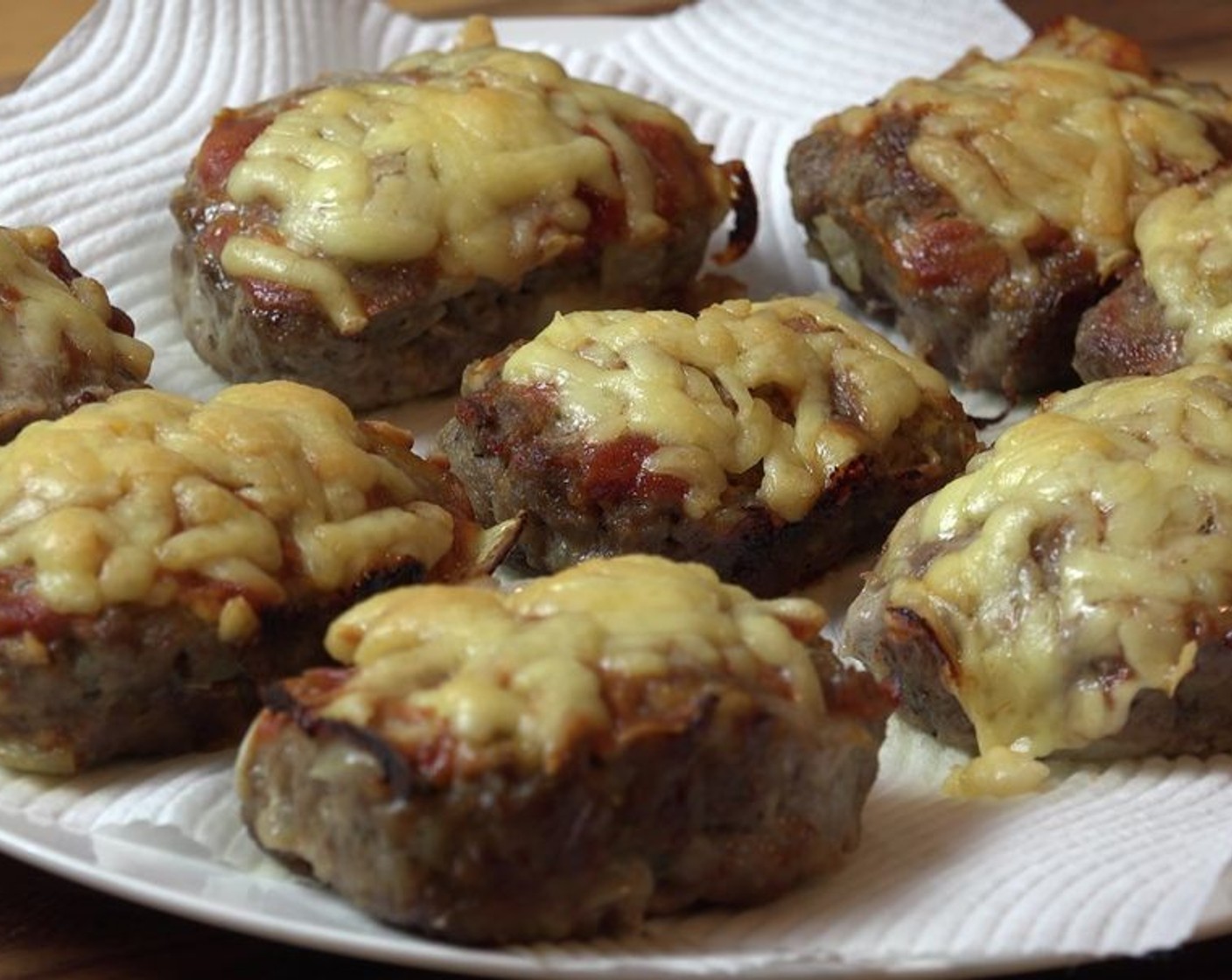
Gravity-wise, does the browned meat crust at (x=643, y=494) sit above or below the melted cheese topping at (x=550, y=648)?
below

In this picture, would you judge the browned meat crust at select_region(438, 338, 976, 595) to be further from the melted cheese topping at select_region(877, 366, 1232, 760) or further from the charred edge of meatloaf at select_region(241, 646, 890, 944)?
the charred edge of meatloaf at select_region(241, 646, 890, 944)

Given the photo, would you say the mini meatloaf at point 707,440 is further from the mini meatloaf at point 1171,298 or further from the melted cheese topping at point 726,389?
the mini meatloaf at point 1171,298

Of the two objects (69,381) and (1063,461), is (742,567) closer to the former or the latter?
(1063,461)

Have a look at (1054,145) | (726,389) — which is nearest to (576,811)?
(726,389)

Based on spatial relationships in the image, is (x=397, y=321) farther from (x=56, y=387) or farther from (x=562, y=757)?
(x=562, y=757)

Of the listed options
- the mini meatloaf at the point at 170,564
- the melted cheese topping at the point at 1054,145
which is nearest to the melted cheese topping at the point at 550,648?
the mini meatloaf at the point at 170,564

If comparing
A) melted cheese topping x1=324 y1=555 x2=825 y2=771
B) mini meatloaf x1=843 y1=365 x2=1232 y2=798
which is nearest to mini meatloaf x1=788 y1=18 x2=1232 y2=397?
mini meatloaf x1=843 y1=365 x2=1232 y2=798
